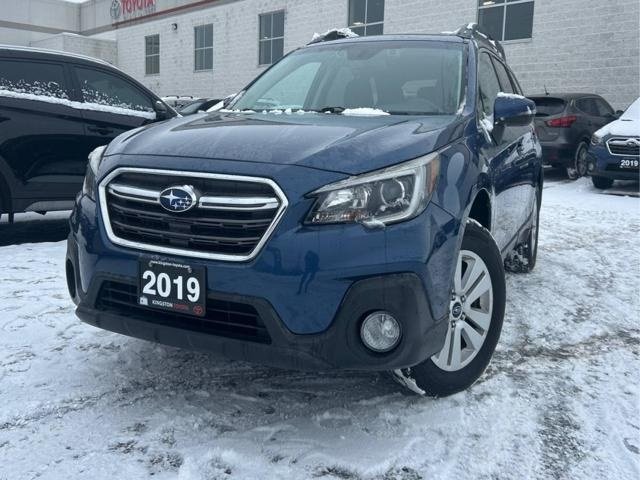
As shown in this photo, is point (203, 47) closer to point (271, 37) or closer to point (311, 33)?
point (271, 37)

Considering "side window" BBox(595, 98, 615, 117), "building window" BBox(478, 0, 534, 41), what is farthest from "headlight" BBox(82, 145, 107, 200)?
"building window" BBox(478, 0, 534, 41)

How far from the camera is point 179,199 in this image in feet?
7.92

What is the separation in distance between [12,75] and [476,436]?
4.93 m

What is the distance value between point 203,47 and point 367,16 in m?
9.02

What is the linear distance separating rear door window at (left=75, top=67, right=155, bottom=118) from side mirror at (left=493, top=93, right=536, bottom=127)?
13.1 feet

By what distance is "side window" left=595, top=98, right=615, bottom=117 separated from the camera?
41.8 feet

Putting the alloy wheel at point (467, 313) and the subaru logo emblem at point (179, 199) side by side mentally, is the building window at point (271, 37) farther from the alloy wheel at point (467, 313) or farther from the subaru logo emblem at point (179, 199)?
the subaru logo emblem at point (179, 199)

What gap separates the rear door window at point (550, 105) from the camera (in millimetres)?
12109

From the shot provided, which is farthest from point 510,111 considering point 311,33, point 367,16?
point 311,33

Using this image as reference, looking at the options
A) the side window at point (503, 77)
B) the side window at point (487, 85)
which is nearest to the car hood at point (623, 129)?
the side window at point (503, 77)

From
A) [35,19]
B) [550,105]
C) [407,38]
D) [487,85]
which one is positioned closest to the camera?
[487,85]

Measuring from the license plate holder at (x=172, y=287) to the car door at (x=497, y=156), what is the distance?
4.83 ft

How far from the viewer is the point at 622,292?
15.4ft

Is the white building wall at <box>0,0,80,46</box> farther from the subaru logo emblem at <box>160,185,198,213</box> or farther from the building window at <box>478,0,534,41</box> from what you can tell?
the subaru logo emblem at <box>160,185,198,213</box>
